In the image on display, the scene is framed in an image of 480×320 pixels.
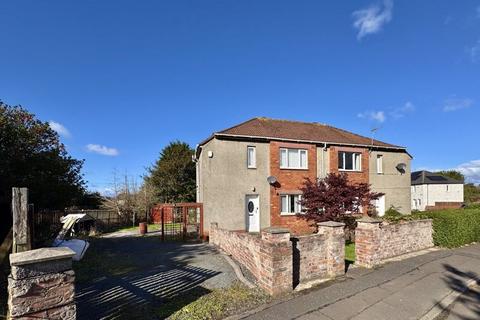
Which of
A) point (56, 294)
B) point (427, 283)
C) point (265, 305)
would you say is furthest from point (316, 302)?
point (56, 294)

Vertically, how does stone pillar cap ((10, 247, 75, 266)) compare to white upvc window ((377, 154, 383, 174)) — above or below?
below

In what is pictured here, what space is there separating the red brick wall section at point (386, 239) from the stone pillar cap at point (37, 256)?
25.3 feet

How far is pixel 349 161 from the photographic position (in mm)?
19484

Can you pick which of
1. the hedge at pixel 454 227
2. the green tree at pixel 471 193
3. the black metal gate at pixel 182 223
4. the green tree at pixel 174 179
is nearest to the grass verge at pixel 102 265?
the black metal gate at pixel 182 223

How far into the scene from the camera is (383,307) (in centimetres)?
579

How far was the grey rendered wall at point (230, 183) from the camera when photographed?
48.9ft

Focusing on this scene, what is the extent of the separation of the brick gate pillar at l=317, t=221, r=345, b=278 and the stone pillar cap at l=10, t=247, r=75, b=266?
19.5 ft

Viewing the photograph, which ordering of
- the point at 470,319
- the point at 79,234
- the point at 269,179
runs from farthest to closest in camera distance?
the point at 79,234
the point at 269,179
the point at 470,319

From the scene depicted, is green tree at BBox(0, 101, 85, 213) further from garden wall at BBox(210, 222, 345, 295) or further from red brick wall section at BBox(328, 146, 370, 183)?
red brick wall section at BBox(328, 146, 370, 183)

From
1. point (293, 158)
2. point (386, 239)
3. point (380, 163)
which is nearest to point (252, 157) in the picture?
point (293, 158)

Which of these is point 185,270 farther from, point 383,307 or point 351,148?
point 351,148

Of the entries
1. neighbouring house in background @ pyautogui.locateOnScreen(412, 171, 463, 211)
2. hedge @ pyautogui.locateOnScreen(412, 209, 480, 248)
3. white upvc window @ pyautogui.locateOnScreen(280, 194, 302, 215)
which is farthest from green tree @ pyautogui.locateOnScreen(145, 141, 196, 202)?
neighbouring house in background @ pyautogui.locateOnScreen(412, 171, 463, 211)

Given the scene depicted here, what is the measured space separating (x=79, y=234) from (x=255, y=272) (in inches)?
618

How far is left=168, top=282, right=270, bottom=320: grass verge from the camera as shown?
5289mm
